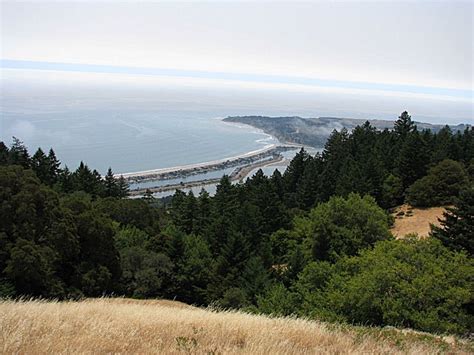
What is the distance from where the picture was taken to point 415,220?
29.6m

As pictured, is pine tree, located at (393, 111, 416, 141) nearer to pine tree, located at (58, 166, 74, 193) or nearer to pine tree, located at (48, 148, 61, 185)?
pine tree, located at (58, 166, 74, 193)

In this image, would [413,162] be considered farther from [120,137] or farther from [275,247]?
[120,137]

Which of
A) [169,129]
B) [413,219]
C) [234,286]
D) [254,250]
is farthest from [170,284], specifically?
[169,129]

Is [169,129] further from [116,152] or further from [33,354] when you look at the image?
[33,354]

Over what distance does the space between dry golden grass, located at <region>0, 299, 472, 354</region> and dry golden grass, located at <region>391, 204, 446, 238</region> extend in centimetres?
2254

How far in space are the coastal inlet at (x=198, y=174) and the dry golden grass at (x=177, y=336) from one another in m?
67.9

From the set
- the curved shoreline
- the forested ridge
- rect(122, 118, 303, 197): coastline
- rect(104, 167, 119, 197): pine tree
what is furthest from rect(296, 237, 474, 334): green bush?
the curved shoreline

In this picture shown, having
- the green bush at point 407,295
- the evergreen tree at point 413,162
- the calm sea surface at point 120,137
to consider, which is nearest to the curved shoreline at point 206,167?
the calm sea surface at point 120,137

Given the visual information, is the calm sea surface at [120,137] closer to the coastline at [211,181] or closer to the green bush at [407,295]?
the coastline at [211,181]

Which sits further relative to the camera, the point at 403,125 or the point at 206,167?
the point at 206,167

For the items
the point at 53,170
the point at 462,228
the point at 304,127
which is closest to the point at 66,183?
the point at 53,170

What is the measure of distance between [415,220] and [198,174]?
67760mm

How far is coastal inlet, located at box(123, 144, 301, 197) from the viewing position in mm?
81863

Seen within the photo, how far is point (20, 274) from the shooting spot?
15.2m
